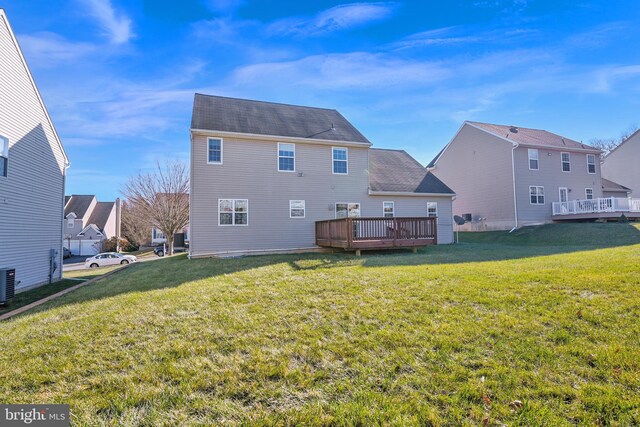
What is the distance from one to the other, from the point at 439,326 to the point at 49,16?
1388cm

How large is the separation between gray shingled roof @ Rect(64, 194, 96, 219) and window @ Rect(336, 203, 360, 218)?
3737 cm

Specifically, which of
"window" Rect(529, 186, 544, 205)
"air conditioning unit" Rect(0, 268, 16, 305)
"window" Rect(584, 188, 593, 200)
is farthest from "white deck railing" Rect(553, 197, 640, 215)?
"air conditioning unit" Rect(0, 268, 16, 305)

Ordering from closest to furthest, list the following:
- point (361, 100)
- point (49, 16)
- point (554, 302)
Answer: point (554, 302)
point (49, 16)
point (361, 100)

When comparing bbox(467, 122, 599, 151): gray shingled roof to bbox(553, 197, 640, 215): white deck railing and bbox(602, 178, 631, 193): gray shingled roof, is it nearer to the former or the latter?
bbox(602, 178, 631, 193): gray shingled roof

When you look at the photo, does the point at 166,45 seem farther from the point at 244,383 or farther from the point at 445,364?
the point at 445,364

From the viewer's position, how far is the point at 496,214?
874 inches

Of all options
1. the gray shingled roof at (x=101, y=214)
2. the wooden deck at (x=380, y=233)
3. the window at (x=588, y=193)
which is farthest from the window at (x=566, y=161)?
the gray shingled roof at (x=101, y=214)

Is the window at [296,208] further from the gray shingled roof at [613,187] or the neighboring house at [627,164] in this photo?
the neighboring house at [627,164]

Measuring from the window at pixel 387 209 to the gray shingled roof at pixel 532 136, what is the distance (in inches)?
442

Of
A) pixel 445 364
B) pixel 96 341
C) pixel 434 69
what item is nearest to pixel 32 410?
pixel 96 341

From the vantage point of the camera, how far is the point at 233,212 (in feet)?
46.4

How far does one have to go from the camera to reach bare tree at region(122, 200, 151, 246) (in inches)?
1262

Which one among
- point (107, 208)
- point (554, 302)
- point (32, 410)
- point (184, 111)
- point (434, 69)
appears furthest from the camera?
point (107, 208)

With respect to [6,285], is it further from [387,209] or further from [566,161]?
[566,161]
